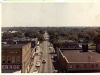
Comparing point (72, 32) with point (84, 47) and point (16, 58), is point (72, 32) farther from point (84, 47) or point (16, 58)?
point (16, 58)

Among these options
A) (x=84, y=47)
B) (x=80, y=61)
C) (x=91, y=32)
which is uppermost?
(x=91, y=32)

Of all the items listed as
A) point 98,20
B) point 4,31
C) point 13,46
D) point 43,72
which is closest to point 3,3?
point 4,31

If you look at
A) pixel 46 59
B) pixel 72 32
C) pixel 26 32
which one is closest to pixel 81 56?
pixel 72 32

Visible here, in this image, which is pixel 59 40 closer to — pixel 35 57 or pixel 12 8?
pixel 35 57

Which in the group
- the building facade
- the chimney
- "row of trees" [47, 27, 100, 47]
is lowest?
the building facade

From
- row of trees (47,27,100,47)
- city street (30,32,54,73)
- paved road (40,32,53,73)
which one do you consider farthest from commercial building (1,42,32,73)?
row of trees (47,27,100,47)

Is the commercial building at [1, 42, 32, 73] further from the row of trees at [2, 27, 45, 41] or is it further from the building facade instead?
the building facade
